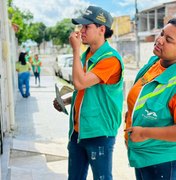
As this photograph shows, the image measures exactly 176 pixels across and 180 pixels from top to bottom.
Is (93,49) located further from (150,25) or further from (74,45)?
(150,25)

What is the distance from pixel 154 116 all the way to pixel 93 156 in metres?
0.76

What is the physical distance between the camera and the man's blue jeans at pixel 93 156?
2.27 meters

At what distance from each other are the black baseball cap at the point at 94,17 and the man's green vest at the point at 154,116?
0.73 meters

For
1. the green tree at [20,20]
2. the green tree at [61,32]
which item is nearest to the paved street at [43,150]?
the green tree at [20,20]

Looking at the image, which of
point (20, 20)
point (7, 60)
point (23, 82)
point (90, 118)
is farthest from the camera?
point (20, 20)

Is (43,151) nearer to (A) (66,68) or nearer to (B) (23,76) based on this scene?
(B) (23,76)

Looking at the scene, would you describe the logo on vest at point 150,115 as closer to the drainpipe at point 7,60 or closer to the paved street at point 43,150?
the paved street at point 43,150

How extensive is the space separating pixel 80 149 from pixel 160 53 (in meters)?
0.97

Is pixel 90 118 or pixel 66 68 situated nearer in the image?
pixel 90 118

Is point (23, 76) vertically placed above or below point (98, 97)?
below

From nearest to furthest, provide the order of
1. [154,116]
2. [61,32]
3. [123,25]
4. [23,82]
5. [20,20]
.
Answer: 1. [154,116]
2. [23,82]
3. [20,20]
4. [123,25]
5. [61,32]

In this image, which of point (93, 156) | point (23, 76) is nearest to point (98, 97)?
point (93, 156)

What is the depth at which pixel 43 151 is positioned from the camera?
4500 millimetres

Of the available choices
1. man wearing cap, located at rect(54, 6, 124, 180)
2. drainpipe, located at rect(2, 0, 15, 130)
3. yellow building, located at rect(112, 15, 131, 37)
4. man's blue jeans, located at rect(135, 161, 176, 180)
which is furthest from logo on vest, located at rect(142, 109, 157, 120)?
yellow building, located at rect(112, 15, 131, 37)
